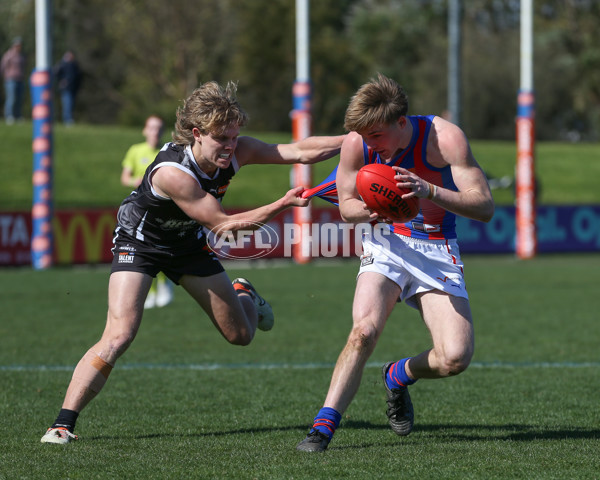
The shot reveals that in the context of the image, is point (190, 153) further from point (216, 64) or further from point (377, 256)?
point (216, 64)

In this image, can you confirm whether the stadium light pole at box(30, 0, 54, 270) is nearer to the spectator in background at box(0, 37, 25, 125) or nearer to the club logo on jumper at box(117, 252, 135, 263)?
→ the spectator in background at box(0, 37, 25, 125)

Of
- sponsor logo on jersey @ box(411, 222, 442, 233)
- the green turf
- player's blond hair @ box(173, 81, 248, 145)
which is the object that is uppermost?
player's blond hair @ box(173, 81, 248, 145)

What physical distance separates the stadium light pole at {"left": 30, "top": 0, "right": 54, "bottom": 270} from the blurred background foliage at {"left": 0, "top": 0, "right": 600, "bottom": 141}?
19.5 meters

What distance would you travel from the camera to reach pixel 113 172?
31.9m

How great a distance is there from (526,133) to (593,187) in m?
14.7

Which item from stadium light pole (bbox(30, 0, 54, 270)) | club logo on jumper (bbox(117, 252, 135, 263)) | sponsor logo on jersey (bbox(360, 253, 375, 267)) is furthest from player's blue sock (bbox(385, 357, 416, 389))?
stadium light pole (bbox(30, 0, 54, 270))

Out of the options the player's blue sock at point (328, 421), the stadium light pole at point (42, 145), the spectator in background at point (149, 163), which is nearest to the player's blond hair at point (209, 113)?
the player's blue sock at point (328, 421)

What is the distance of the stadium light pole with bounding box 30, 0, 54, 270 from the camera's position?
18938mm

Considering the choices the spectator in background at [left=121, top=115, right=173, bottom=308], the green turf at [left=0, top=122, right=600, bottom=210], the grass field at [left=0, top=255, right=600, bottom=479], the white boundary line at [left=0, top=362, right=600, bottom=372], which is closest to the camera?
the grass field at [left=0, top=255, right=600, bottom=479]

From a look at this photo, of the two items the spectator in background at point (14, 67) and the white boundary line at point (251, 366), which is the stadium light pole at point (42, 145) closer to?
the spectator in background at point (14, 67)

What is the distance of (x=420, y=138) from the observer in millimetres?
5520

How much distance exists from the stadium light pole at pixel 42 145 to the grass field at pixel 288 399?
18.7 feet

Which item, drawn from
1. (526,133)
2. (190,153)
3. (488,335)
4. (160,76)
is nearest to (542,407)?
(190,153)

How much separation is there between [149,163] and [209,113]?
571cm
